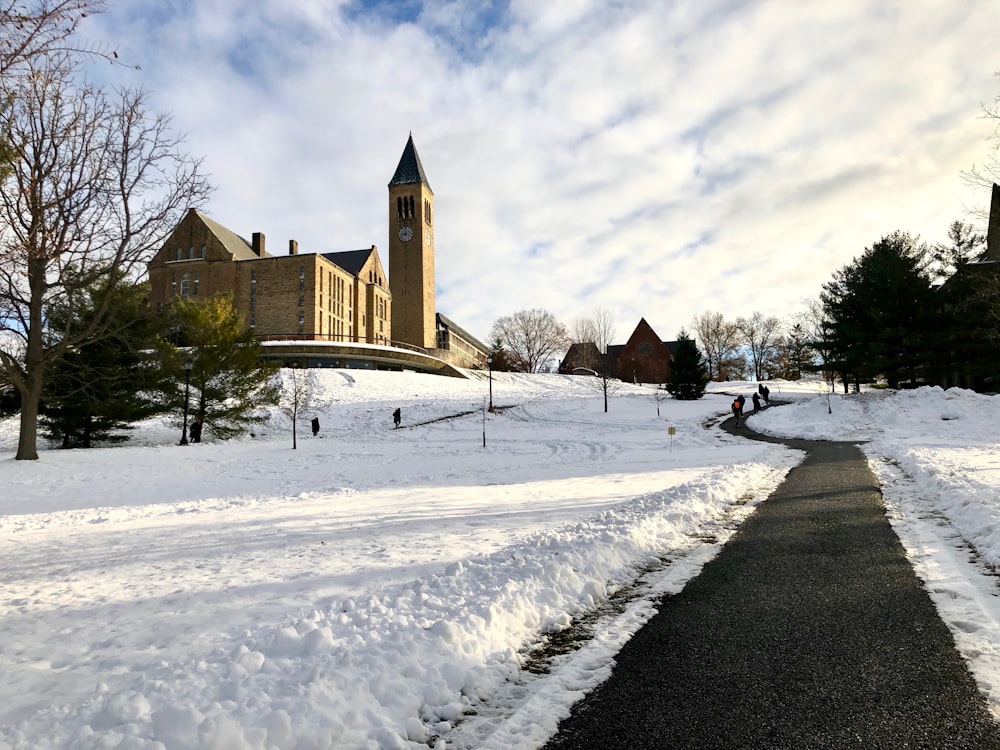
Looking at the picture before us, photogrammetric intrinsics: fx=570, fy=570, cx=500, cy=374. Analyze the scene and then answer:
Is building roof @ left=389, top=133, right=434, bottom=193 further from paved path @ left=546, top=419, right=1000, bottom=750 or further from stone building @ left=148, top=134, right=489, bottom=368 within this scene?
paved path @ left=546, top=419, right=1000, bottom=750

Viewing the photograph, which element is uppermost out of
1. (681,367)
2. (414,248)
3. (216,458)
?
(414,248)

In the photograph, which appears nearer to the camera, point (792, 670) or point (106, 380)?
point (792, 670)

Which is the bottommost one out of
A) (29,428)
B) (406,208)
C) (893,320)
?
(29,428)

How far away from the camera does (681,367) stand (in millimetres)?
51750

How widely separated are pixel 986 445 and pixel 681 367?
32093 millimetres

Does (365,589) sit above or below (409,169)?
below

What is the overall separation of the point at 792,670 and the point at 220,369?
108ft

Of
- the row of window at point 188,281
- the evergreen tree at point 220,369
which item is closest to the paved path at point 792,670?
the evergreen tree at point 220,369

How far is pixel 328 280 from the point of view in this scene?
76188 millimetres

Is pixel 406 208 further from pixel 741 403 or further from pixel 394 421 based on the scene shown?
pixel 741 403

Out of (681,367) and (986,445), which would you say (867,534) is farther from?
(681,367)

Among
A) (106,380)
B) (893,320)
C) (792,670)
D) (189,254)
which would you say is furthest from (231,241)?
(792,670)

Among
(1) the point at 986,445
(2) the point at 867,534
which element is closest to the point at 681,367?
(1) the point at 986,445

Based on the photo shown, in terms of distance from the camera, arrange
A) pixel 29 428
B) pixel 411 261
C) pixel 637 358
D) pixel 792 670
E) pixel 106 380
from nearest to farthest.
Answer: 1. pixel 792 670
2. pixel 29 428
3. pixel 106 380
4. pixel 411 261
5. pixel 637 358
